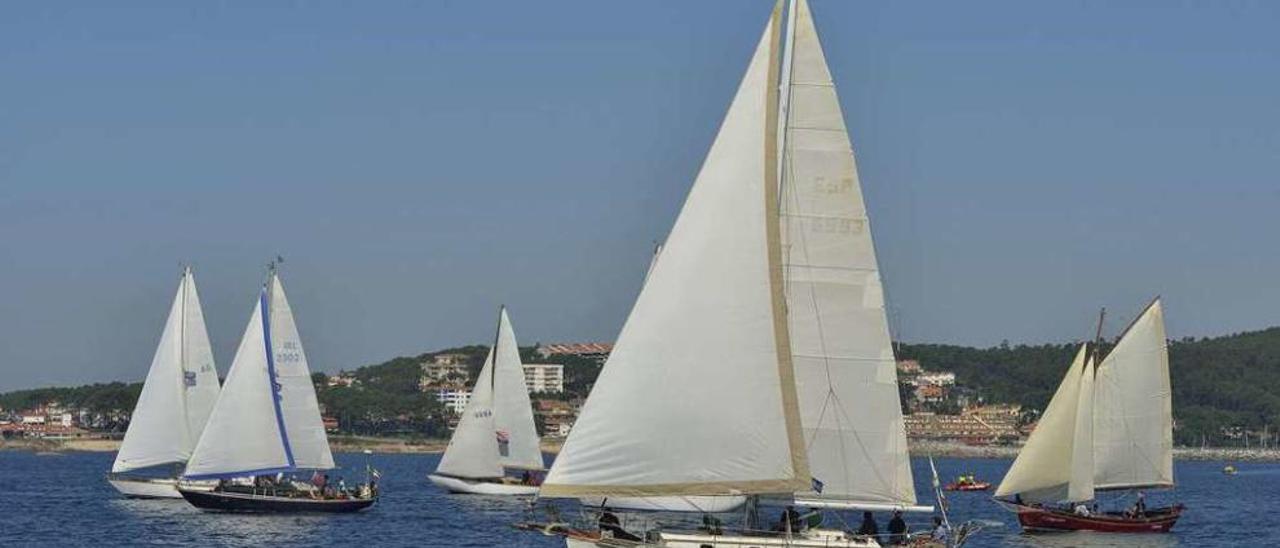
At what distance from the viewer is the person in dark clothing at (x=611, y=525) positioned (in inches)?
1789

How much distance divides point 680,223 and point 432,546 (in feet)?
107

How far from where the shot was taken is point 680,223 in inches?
1660

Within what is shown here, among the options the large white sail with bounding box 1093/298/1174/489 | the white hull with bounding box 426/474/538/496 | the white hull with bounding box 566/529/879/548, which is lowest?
the white hull with bounding box 566/529/879/548

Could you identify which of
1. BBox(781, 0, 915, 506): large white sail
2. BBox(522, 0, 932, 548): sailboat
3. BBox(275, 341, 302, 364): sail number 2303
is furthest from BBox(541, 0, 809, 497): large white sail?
BBox(275, 341, 302, 364): sail number 2303

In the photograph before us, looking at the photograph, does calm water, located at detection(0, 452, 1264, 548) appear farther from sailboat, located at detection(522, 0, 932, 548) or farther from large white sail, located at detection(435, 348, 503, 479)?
sailboat, located at detection(522, 0, 932, 548)

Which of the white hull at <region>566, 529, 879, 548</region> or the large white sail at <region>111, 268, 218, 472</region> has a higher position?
the large white sail at <region>111, 268, 218, 472</region>

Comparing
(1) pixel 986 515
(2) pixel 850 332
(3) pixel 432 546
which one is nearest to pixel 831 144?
(2) pixel 850 332

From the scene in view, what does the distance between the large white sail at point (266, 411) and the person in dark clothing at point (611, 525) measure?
38657 mm

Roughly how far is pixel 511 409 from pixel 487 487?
4280 mm

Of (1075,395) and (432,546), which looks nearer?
(432,546)

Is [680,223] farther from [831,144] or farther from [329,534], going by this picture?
[329,534]

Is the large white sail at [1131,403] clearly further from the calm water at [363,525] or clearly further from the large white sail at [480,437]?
the large white sail at [480,437]

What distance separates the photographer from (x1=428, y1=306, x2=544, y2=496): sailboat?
10294 centimetres

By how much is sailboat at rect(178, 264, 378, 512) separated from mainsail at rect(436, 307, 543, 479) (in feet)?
55.9
